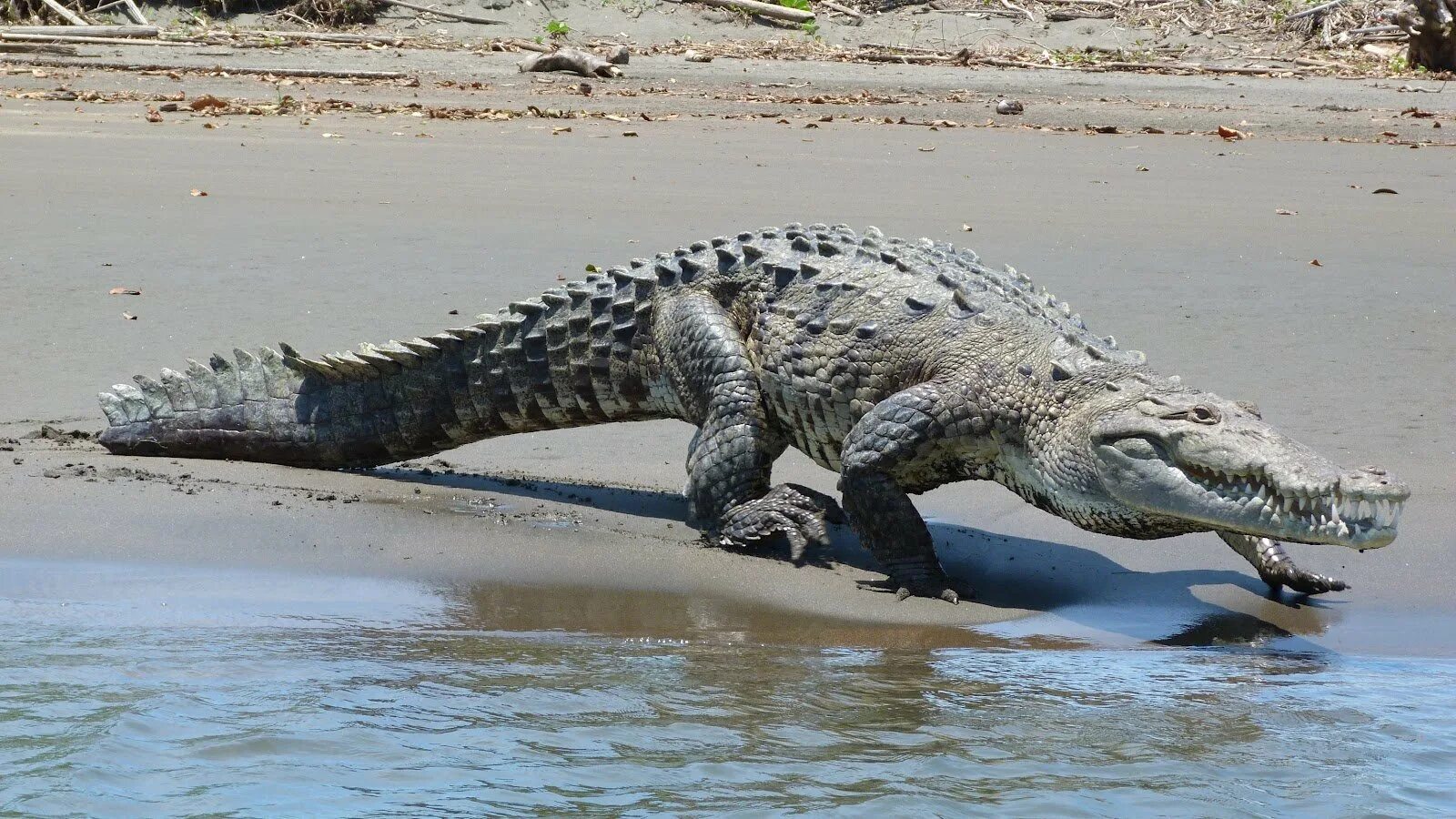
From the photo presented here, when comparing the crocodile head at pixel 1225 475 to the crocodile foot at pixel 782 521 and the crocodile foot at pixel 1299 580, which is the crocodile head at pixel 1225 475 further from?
the crocodile foot at pixel 782 521

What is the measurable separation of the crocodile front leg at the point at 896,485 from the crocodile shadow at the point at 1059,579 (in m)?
0.14

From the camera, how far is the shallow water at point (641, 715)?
11.4 ft

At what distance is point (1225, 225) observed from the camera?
9578 millimetres

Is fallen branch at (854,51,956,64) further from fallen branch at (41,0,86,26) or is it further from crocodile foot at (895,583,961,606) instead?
crocodile foot at (895,583,961,606)

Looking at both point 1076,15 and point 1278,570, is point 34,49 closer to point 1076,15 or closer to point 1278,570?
point 1076,15

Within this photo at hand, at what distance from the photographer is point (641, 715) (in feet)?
12.3

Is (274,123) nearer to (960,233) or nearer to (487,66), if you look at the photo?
(487,66)

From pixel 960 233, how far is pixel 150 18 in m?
11.6

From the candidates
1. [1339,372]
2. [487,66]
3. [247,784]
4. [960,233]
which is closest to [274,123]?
[487,66]

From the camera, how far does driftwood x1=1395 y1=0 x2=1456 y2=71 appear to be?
621 inches

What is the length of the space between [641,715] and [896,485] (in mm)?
1364

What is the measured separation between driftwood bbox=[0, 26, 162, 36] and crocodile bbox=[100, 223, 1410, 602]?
11.6 metres

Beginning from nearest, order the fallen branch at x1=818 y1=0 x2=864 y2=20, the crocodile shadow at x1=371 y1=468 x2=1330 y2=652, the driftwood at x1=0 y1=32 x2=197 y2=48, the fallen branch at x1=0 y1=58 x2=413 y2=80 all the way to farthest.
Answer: the crocodile shadow at x1=371 y1=468 x2=1330 y2=652 < the fallen branch at x1=0 y1=58 x2=413 y2=80 < the driftwood at x1=0 y1=32 x2=197 y2=48 < the fallen branch at x1=818 y1=0 x2=864 y2=20

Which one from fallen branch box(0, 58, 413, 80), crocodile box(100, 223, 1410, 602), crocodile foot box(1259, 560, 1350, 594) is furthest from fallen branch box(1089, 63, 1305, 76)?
crocodile foot box(1259, 560, 1350, 594)
